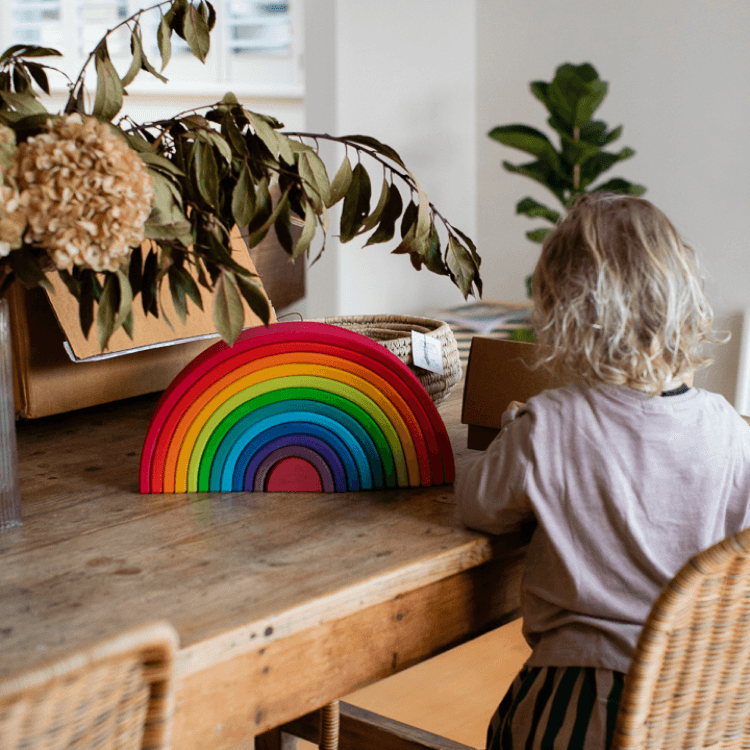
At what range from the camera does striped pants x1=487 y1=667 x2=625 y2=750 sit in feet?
2.85

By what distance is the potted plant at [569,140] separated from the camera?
2900 millimetres

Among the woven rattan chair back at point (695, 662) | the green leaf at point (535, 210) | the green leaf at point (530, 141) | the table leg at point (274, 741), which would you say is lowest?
the table leg at point (274, 741)

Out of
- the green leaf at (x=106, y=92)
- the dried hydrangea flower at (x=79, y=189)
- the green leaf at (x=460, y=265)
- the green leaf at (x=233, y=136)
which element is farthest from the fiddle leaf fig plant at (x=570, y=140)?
the dried hydrangea flower at (x=79, y=189)

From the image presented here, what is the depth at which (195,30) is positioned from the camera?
1027 mm

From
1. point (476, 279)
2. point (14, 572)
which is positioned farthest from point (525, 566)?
point (14, 572)

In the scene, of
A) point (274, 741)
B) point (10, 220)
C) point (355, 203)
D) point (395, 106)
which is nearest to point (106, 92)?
point (10, 220)

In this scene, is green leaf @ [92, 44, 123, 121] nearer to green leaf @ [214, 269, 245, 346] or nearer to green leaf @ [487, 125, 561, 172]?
green leaf @ [214, 269, 245, 346]

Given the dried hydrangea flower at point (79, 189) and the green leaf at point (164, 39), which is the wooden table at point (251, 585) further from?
the green leaf at point (164, 39)

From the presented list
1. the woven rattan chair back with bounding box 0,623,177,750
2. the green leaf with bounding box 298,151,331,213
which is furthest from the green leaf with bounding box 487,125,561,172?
the woven rattan chair back with bounding box 0,623,177,750

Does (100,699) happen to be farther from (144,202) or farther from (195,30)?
(195,30)

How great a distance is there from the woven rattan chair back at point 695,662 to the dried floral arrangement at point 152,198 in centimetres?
42

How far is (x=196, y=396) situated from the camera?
1.02m

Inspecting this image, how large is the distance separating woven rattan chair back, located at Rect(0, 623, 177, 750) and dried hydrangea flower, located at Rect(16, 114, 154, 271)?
37cm

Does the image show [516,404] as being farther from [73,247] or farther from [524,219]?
[524,219]
